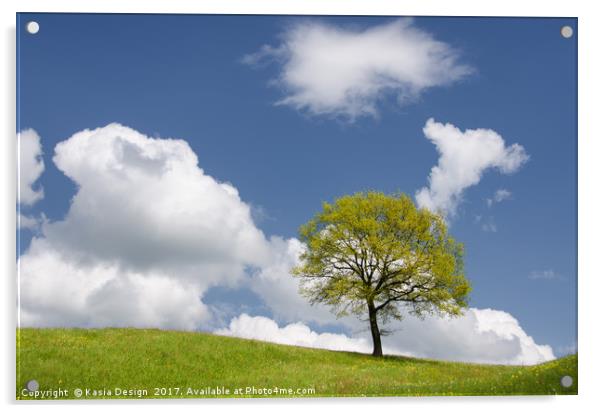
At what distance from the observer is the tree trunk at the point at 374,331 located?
27500mm

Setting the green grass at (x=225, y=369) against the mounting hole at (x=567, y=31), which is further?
the mounting hole at (x=567, y=31)

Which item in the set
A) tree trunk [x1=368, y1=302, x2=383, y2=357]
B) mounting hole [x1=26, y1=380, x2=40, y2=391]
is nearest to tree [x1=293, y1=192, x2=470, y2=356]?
tree trunk [x1=368, y1=302, x2=383, y2=357]

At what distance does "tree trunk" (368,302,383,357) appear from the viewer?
90.2ft

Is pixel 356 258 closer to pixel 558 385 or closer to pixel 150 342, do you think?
pixel 150 342

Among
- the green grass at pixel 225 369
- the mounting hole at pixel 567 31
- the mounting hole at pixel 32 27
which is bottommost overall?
the green grass at pixel 225 369

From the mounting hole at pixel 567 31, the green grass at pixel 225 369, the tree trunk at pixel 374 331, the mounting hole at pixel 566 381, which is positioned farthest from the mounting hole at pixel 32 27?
the mounting hole at pixel 566 381

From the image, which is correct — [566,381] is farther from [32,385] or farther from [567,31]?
[32,385]

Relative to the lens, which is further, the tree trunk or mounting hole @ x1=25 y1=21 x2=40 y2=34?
the tree trunk

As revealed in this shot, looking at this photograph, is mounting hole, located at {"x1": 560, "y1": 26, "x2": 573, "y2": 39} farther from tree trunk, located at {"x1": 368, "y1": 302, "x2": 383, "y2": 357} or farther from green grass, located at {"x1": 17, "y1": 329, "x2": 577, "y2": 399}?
tree trunk, located at {"x1": 368, "y1": 302, "x2": 383, "y2": 357}

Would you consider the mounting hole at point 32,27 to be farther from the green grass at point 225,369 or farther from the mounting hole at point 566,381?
the mounting hole at point 566,381

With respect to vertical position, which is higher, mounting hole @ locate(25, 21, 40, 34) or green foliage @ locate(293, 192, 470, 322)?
mounting hole @ locate(25, 21, 40, 34)

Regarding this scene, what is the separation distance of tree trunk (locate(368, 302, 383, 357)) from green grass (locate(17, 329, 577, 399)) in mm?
1163

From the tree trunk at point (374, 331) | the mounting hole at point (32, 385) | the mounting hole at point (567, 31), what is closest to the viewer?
the mounting hole at point (32, 385)

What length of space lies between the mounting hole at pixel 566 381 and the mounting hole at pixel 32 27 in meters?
18.2
